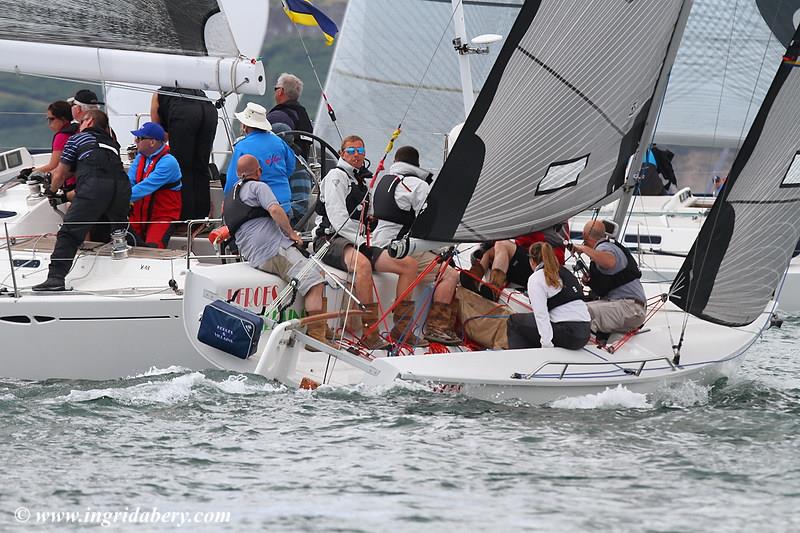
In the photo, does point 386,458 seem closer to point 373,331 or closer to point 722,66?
point 373,331

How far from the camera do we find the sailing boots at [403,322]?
7.15 meters

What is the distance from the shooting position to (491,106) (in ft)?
21.4

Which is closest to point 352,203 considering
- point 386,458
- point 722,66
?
point 386,458

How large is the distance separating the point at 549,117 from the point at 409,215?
1.03m

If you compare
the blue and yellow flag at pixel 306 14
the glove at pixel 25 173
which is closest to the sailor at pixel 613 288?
the blue and yellow flag at pixel 306 14

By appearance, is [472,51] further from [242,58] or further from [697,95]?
[697,95]

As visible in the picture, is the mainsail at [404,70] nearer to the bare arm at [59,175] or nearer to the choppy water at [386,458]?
the bare arm at [59,175]

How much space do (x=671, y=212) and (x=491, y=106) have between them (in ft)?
22.3

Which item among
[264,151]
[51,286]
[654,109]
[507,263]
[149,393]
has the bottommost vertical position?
[149,393]

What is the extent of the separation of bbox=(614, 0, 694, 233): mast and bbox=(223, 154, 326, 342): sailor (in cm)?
195

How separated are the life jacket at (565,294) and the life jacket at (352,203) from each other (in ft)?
4.16

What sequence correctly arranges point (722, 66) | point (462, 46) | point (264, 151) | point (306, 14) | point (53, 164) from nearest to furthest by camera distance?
point (264, 151)
point (53, 164)
point (462, 46)
point (306, 14)
point (722, 66)

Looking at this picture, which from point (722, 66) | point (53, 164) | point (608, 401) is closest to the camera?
point (608, 401)

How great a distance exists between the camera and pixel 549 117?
6699mm
